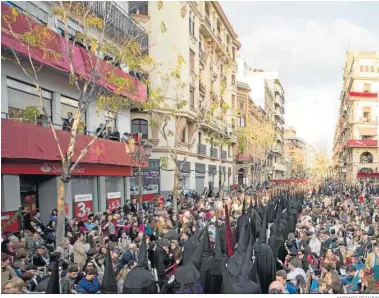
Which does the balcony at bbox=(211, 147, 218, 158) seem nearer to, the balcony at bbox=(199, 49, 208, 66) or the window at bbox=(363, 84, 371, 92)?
the balcony at bbox=(199, 49, 208, 66)

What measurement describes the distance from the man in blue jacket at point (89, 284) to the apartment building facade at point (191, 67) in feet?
52.3

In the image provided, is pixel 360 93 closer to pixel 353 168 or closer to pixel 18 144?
pixel 353 168

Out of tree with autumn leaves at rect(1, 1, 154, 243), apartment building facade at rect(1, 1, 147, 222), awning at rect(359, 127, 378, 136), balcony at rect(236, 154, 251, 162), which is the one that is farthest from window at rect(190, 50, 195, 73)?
awning at rect(359, 127, 378, 136)

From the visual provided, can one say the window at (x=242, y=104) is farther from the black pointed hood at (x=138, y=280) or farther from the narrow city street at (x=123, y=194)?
the black pointed hood at (x=138, y=280)

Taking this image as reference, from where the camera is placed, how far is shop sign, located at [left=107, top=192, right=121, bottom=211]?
74.3ft

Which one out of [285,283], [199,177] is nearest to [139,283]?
[285,283]

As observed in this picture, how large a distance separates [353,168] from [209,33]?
113ft

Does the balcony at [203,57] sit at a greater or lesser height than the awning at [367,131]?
greater

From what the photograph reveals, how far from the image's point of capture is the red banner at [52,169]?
13844 millimetres

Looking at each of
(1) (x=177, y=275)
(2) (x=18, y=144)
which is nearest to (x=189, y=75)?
(2) (x=18, y=144)

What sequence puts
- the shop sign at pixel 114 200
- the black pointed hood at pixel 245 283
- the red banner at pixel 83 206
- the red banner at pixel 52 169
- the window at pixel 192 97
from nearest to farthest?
the black pointed hood at pixel 245 283, the red banner at pixel 52 169, the red banner at pixel 83 206, the shop sign at pixel 114 200, the window at pixel 192 97

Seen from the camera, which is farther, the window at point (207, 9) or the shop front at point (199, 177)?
the window at point (207, 9)

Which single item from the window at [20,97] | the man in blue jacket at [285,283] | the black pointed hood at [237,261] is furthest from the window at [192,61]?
the man in blue jacket at [285,283]

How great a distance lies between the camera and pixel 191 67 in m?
33.0
